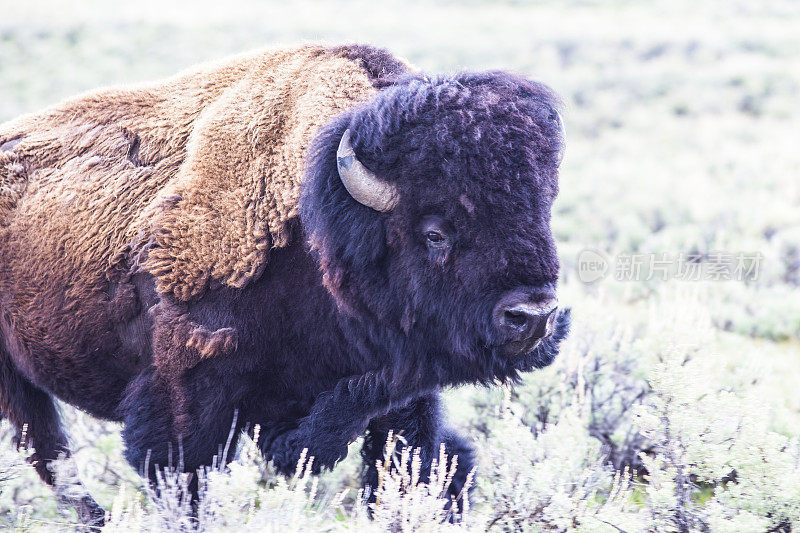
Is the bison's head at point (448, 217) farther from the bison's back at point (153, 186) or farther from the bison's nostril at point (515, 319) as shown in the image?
the bison's back at point (153, 186)

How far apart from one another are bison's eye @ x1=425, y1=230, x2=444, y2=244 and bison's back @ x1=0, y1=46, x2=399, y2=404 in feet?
2.14

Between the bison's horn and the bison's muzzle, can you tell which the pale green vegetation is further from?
the bison's horn

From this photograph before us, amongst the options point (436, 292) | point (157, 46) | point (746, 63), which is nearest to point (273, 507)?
point (436, 292)

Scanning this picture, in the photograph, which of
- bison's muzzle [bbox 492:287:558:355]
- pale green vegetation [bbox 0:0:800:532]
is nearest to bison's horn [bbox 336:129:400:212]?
bison's muzzle [bbox 492:287:558:355]

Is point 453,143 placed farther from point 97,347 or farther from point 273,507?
point 97,347

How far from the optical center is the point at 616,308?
23.6 feet

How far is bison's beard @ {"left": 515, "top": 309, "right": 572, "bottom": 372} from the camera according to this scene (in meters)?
3.32

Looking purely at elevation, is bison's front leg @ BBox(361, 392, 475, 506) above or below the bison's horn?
below

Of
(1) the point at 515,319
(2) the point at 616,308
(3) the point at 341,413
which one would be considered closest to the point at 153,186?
(3) the point at 341,413

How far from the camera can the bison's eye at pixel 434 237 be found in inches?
124

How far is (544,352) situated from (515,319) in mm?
462

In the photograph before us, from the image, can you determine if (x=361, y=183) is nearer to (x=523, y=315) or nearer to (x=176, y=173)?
(x=523, y=315)

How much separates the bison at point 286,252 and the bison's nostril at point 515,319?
12 mm

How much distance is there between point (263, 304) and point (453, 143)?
113 cm
